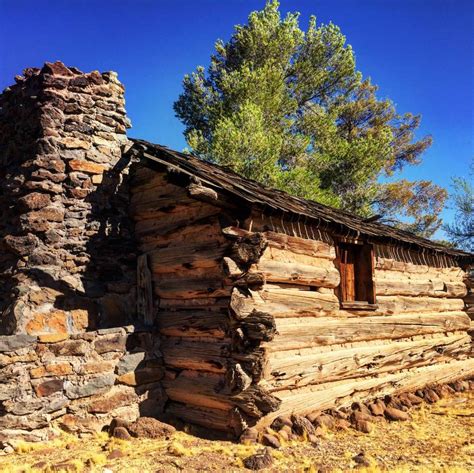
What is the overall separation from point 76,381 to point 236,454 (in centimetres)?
234

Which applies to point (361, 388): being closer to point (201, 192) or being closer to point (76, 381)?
point (201, 192)

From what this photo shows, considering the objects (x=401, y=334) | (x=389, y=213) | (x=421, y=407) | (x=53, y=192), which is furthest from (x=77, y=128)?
(x=389, y=213)

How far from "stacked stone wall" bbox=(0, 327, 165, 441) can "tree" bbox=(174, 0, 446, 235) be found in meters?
10.4

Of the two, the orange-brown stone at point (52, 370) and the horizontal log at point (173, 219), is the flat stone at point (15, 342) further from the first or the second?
the horizontal log at point (173, 219)

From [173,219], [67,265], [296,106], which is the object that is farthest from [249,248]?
[296,106]

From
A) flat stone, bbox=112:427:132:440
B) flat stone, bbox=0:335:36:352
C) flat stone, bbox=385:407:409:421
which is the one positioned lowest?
flat stone, bbox=385:407:409:421

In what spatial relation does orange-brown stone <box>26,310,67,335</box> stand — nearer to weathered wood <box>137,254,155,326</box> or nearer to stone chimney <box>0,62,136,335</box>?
stone chimney <box>0,62,136,335</box>

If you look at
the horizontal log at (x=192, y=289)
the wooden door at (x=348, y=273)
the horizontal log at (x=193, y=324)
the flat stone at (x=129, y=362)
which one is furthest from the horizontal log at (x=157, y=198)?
the wooden door at (x=348, y=273)

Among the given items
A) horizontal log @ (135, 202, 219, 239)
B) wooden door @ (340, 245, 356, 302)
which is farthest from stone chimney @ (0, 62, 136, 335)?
wooden door @ (340, 245, 356, 302)

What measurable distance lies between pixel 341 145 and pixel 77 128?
13239 mm

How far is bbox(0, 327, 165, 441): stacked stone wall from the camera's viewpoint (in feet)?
19.0

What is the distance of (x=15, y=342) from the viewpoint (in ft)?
19.3

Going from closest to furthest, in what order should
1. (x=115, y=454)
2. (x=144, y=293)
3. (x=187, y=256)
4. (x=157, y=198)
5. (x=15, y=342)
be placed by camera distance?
(x=115, y=454), (x=15, y=342), (x=187, y=256), (x=144, y=293), (x=157, y=198)

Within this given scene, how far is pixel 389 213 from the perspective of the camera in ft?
72.3
